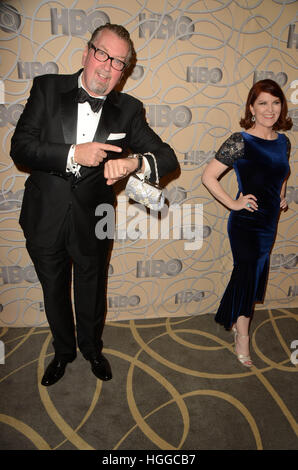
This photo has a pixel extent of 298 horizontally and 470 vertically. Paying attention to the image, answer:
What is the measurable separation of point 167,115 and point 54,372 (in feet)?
5.86

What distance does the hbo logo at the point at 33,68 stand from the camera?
198 cm

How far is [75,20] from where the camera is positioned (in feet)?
6.35

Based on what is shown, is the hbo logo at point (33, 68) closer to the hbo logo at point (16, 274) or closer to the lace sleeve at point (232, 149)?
the lace sleeve at point (232, 149)

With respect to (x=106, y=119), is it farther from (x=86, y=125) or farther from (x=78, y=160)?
(x=78, y=160)

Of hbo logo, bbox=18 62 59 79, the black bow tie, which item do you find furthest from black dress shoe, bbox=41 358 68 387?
hbo logo, bbox=18 62 59 79

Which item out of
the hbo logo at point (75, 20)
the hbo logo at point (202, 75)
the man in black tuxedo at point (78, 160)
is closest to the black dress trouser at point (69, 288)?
the man in black tuxedo at point (78, 160)

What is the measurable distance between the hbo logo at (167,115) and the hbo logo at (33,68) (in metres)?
0.60

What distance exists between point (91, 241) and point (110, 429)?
105 cm

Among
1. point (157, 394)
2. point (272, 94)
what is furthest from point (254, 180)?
point (157, 394)

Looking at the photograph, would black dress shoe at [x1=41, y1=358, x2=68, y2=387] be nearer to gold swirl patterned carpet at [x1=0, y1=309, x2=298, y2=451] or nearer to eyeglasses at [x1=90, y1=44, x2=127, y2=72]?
gold swirl patterned carpet at [x1=0, y1=309, x2=298, y2=451]

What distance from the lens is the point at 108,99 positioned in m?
1.80

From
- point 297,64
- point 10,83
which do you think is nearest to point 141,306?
point 10,83
